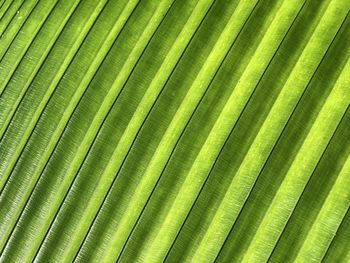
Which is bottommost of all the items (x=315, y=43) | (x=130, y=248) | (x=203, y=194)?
(x=130, y=248)

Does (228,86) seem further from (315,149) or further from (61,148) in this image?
(61,148)

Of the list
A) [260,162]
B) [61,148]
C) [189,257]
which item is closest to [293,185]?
[260,162]

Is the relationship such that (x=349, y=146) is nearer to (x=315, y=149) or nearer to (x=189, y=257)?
(x=315, y=149)

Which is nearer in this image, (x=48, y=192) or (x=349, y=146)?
(x=349, y=146)

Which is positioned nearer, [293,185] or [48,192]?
[293,185]

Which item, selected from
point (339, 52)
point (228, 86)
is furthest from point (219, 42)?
point (339, 52)

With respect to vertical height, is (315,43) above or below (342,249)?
above
